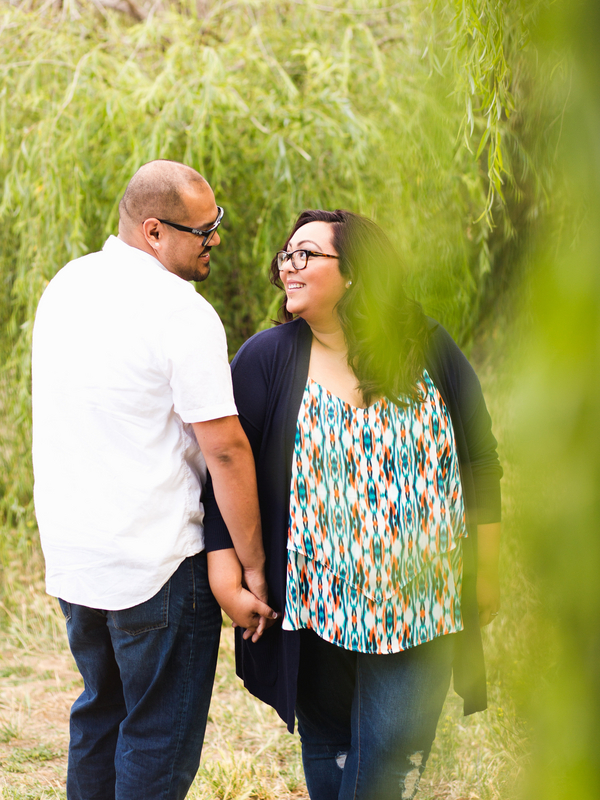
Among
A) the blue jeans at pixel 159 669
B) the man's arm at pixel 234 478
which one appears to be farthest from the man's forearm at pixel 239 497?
the blue jeans at pixel 159 669

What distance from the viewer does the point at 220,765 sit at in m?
2.28

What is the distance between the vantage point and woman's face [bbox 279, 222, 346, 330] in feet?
4.88

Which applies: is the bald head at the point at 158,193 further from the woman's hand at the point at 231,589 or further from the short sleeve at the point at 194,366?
the woman's hand at the point at 231,589

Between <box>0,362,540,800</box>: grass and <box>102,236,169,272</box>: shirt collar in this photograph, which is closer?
<box>102,236,169,272</box>: shirt collar

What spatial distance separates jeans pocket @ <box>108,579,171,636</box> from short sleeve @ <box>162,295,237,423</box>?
0.36 metres

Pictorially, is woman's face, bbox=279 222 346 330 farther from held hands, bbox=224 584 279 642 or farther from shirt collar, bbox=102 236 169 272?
held hands, bbox=224 584 279 642

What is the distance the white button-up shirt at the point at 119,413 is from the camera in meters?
1.31

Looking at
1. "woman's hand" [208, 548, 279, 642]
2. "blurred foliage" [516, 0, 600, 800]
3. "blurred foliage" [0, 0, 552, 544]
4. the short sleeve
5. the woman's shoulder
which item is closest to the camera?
"blurred foliage" [516, 0, 600, 800]

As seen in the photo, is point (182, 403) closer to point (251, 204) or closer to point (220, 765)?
point (220, 765)

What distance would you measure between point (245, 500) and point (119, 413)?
0.99 feet

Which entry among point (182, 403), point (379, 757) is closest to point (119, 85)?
point (182, 403)

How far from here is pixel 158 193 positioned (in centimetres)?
144

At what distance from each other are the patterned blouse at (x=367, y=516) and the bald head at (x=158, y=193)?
49 cm

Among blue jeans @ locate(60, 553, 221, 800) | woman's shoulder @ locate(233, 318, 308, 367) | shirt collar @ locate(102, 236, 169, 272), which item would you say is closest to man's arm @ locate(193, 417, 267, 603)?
blue jeans @ locate(60, 553, 221, 800)
